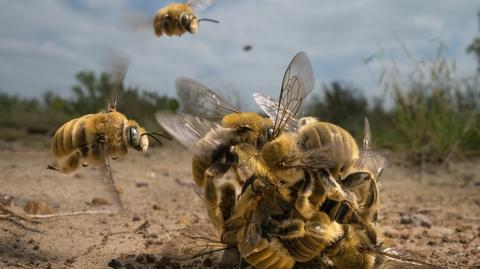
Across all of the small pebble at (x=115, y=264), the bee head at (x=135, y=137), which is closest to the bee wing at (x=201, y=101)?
the bee head at (x=135, y=137)

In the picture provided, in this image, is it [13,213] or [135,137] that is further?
[13,213]

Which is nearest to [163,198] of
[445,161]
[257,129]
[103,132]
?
[103,132]

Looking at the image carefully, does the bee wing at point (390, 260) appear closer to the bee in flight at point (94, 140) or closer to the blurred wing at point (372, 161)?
the blurred wing at point (372, 161)

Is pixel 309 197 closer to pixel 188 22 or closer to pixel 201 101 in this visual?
pixel 201 101

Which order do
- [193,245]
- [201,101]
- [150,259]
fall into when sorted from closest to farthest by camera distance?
[193,245], [150,259], [201,101]

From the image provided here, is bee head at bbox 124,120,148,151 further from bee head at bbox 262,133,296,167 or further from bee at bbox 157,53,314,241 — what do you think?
bee head at bbox 262,133,296,167

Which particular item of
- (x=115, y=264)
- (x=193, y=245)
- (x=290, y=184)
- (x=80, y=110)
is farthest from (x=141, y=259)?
(x=80, y=110)

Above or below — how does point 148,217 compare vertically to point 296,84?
below
